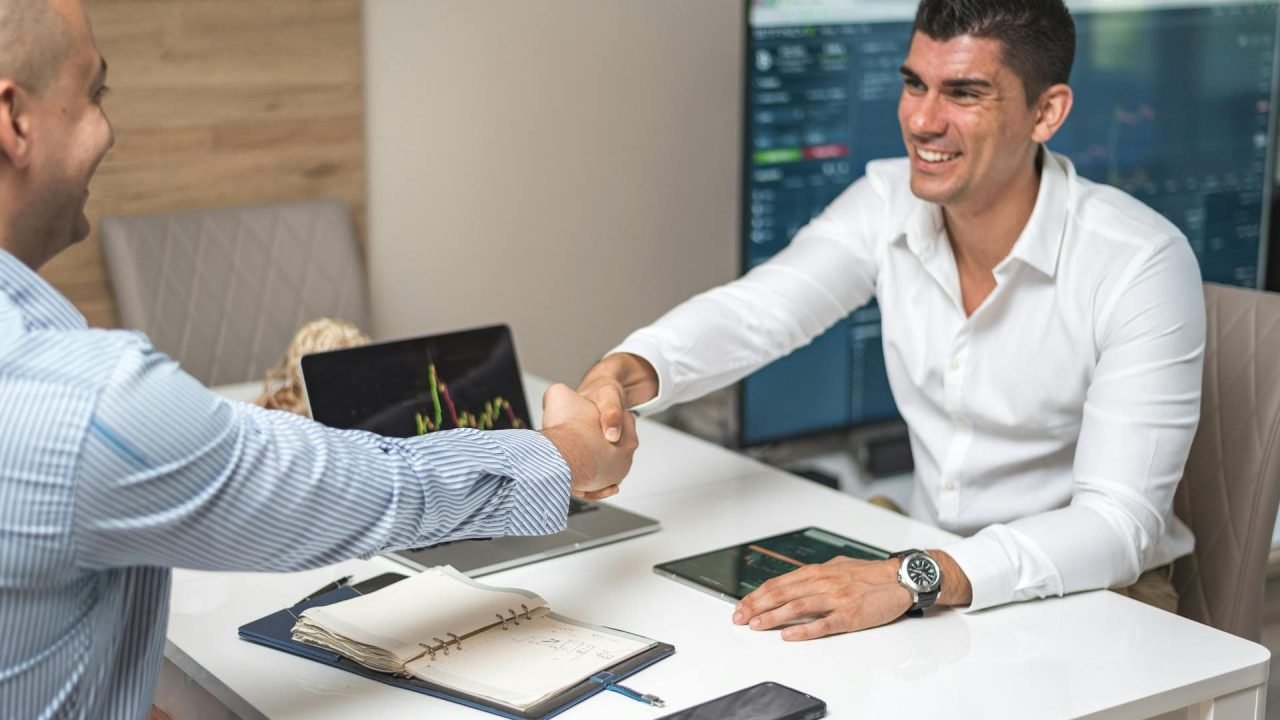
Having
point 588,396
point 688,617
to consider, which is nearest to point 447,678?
point 688,617

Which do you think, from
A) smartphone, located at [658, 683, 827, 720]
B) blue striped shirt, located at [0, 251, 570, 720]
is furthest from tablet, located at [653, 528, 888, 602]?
blue striped shirt, located at [0, 251, 570, 720]

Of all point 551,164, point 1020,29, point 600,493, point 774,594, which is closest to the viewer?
point 774,594

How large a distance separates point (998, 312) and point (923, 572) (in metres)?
0.66

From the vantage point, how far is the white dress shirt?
1883mm

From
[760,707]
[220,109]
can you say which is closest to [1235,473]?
[760,707]

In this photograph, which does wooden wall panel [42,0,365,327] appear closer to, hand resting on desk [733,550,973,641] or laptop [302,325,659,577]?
laptop [302,325,659,577]

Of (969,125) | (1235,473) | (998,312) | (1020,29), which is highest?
(1020,29)

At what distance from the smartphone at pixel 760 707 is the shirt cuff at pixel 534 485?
218mm

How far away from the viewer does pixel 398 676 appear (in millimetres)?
1486

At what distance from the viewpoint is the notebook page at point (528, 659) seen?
144cm

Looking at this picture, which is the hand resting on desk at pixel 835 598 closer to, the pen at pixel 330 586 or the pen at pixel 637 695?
the pen at pixel 637 695

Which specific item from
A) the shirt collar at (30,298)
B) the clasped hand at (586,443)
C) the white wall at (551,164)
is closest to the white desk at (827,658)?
the clasped hand at (586,443)

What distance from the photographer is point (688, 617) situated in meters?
1.66

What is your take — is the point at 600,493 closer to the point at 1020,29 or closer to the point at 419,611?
the point at 419,611
